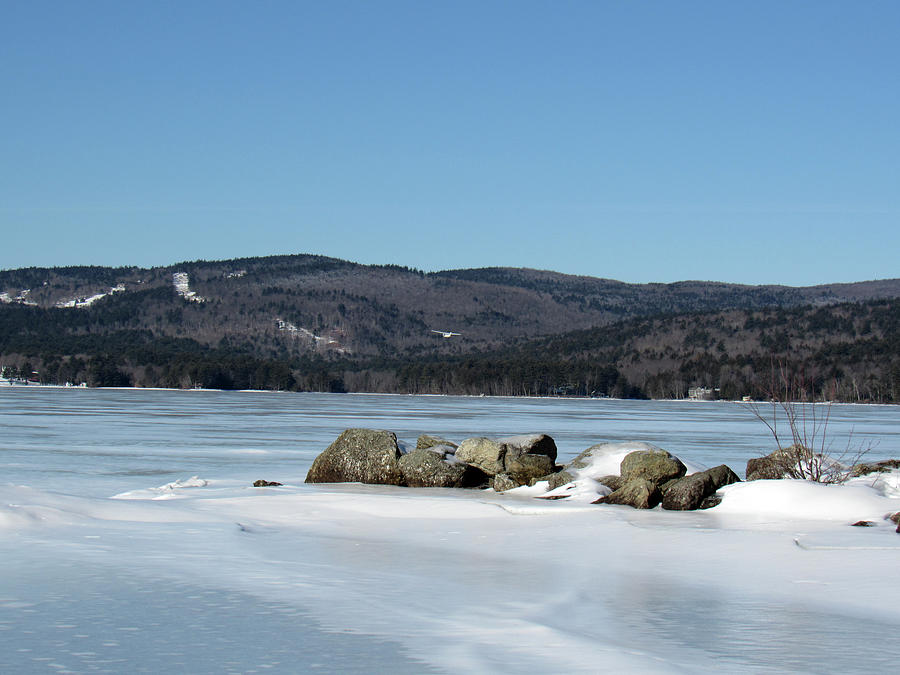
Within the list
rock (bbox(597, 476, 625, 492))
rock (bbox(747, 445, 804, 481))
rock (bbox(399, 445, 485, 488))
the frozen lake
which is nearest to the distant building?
rock (bbox(747, 445, 804, 481))

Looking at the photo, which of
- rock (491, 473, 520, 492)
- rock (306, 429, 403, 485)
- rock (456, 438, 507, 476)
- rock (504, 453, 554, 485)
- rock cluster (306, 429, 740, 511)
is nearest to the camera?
rock cluster (306, 429, 740, 511)

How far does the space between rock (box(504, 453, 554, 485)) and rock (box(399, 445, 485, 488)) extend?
832 mm

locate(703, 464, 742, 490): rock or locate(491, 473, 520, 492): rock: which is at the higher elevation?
locate(703, 464, 742, 490): rock

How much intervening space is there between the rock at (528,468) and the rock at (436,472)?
0.83 metres

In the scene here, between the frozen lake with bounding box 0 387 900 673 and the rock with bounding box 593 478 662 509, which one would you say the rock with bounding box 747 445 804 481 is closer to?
the rock with bounding box 593 478 662 509

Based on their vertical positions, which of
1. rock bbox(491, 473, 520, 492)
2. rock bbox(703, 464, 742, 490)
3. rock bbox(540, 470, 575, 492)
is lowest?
rock bbox(491, 473, 520, 492)

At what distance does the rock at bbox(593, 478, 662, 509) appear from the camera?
59.1 feet

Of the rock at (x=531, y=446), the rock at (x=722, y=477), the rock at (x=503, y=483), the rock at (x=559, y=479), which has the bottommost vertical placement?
the rock at (x=503, y=483)

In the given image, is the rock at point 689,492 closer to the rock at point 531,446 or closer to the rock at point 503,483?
the rock at point 503,483

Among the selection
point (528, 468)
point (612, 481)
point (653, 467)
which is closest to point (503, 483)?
point (528, 468)

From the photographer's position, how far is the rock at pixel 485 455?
22.4 metres

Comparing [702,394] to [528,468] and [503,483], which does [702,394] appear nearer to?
[528,468]

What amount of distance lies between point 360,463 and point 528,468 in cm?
391

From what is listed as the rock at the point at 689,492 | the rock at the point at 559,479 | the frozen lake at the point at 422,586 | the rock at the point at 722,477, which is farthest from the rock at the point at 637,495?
the rock at the point at 559,479
